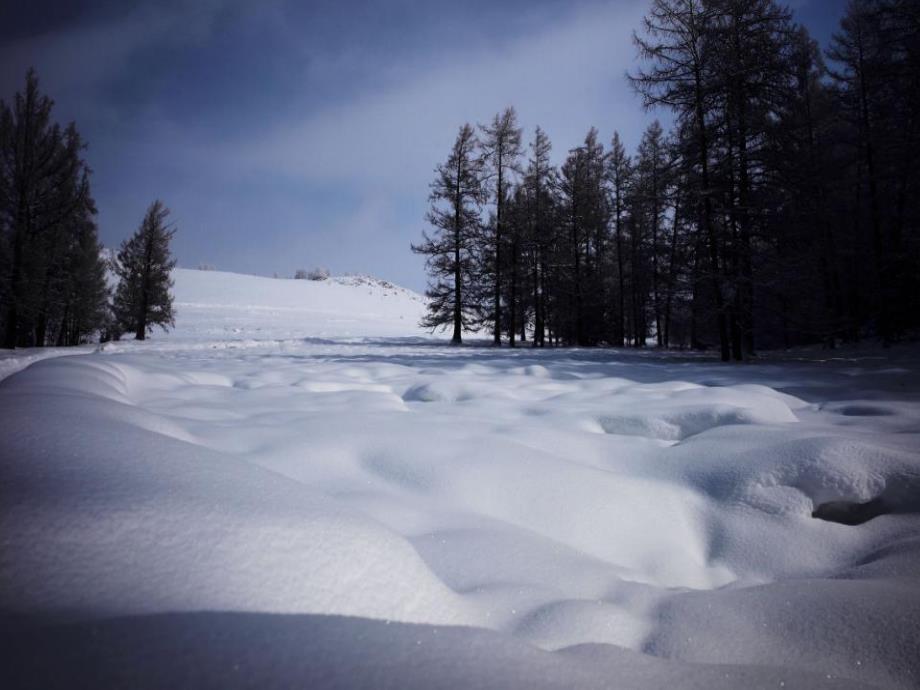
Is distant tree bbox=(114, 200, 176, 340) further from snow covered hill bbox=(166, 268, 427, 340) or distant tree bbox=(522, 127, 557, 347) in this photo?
distant tree bbox=(522, 127, 557, 347)

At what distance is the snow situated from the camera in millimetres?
592

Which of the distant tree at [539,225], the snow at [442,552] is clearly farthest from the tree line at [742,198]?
the snow at [442,552]

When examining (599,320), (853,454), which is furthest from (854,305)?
(853,454)

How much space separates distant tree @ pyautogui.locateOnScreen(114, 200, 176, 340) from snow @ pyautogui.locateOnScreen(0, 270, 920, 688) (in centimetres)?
2127

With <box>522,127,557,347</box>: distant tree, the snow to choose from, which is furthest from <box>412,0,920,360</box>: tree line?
the snow

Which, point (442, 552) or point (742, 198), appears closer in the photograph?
point (442, 552)

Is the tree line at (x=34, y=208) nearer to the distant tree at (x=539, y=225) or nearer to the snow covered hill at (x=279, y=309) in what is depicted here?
the snow covered hill at (x=279, y=309)

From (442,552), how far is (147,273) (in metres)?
24.1

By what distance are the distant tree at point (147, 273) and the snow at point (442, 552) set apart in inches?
837

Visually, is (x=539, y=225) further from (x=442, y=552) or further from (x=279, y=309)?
(x=279, y=309)

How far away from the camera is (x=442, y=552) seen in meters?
1.18

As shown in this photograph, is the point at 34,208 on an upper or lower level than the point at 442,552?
upper

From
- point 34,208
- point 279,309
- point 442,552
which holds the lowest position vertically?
point 442,552

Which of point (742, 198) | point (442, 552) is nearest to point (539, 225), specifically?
point (742, 198)
